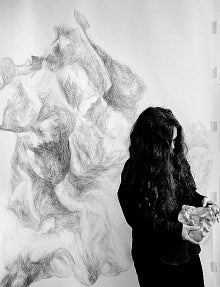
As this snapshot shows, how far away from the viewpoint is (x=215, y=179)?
8.95 feet

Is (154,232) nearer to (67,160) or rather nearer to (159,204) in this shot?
(159,204)

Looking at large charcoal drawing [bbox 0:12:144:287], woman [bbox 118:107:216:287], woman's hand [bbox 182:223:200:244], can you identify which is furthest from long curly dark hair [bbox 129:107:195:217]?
large charcoal drawing [bbox 0:12:144:287]

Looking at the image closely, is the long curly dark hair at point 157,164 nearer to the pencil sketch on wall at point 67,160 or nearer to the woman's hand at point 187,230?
the woman's hand at point 187,230

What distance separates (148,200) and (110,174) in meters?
0.51

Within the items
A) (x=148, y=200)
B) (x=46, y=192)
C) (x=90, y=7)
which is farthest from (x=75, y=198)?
(x=90, y=7)

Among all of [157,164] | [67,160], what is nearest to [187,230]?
[157,164]

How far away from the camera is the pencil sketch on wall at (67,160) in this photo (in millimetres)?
2592

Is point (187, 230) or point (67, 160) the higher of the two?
point (67, 160)

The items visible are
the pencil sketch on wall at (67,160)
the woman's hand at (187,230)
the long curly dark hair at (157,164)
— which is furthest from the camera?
the pencil sketch on wall at (67,160)

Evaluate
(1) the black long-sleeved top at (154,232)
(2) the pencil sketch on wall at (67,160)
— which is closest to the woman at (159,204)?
(1) the black long-sleeved top at (154,232)

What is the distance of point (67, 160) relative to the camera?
2.63 meters

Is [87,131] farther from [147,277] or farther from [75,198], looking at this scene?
[147,277]

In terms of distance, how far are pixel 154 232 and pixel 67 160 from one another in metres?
0.80

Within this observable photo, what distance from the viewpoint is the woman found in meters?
2.16
